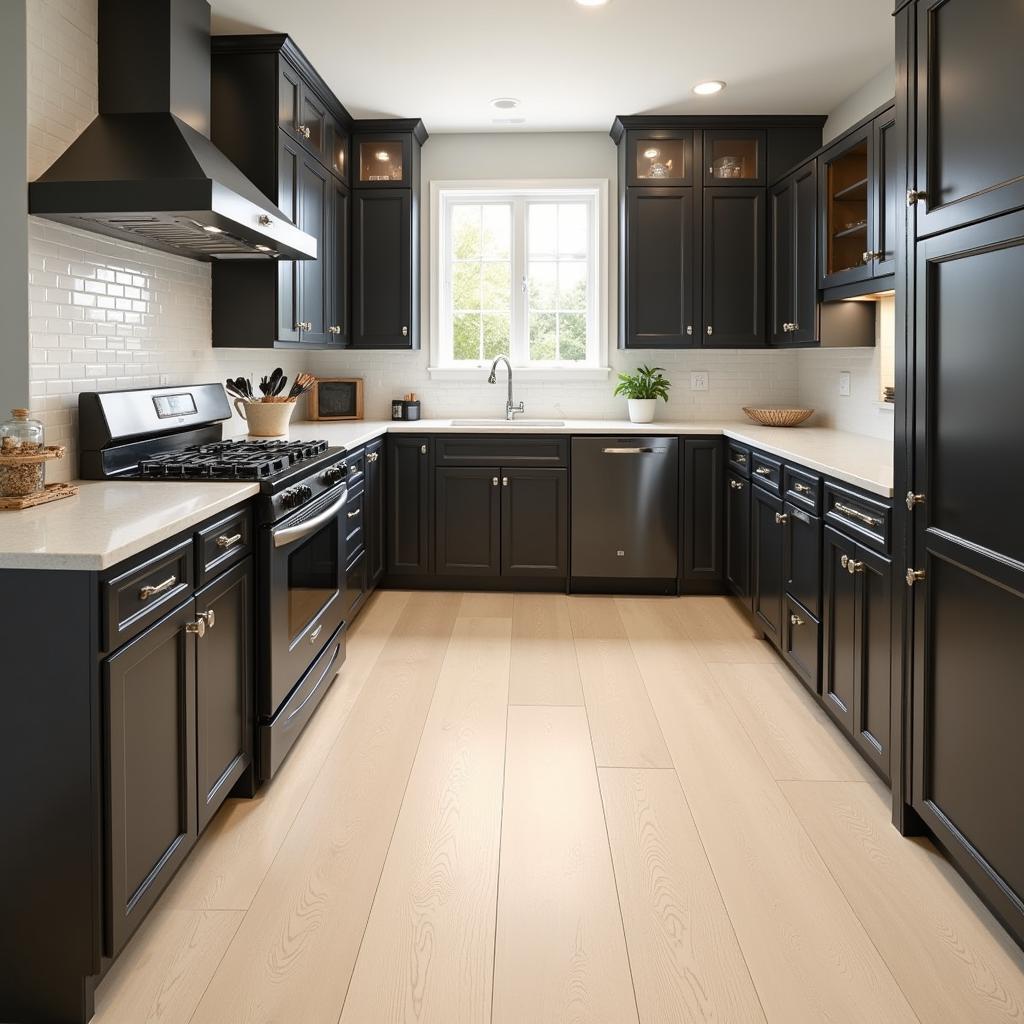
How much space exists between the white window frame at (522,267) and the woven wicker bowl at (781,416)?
1.02 m

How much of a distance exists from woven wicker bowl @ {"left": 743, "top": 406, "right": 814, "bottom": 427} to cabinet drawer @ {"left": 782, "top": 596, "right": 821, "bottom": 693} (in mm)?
1480

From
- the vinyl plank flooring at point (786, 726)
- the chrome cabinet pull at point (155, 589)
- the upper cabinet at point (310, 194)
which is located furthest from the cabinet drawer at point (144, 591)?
the upper cabinet at point (310, 194)

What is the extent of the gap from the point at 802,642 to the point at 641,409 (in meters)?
2.11

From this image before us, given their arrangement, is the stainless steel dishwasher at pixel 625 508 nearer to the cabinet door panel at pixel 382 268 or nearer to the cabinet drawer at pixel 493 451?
the cabinet drawer at pixel 493 451

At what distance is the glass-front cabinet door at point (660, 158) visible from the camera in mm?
5020

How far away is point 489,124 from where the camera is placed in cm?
520

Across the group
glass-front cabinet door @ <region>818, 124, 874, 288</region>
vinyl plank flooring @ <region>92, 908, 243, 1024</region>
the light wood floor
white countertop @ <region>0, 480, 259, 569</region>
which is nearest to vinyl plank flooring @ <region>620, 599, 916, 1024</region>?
the light wood floor

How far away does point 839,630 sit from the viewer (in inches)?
117

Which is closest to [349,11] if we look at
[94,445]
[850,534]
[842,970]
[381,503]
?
[94,445]

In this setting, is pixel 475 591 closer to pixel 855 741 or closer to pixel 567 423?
pixel 567 423

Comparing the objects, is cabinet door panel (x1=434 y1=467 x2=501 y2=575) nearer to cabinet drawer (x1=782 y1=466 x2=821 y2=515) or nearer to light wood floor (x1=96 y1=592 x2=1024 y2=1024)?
light wood floor (x1=96 y1=592 x2=1024 y2=1024)

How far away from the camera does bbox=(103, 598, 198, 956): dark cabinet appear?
170 centimetres

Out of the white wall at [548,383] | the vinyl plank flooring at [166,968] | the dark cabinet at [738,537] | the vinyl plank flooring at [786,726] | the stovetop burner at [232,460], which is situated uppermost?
the white wall at [548,383]

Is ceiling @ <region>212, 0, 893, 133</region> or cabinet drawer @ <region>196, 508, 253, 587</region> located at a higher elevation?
ceiling @ <region>212, 0, 893, 133</region>
